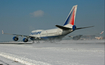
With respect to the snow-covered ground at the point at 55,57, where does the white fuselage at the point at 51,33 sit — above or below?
above

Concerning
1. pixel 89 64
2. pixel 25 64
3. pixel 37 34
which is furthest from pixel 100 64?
pixel 37 34

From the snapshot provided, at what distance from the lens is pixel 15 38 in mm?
40062

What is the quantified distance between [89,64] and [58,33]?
25122 millimetres

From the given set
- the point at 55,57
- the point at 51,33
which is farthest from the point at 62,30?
the point at 55,57

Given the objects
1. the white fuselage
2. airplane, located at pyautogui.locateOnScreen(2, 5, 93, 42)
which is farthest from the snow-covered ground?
the white fuselage

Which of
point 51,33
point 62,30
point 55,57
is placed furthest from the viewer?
point 51,33

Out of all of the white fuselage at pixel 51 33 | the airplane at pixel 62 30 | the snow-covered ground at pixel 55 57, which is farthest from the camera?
the white fuselage at pixel 51 33

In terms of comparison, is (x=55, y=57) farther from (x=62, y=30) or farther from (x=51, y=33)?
(x=51, y=33)

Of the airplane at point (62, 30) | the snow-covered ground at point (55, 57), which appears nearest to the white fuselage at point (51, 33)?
the airplane at point (62, 30)

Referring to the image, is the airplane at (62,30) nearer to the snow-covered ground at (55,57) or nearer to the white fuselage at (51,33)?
the white fuselage at (51,33)

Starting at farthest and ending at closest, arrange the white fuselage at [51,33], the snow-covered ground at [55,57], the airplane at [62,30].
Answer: the white fuselage at [51,33] < the airplane at [62,30] < the snow-covered ground at [55,57]

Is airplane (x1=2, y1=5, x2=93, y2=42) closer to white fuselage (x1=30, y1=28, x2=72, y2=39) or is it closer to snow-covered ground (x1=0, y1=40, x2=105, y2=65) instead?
white fuselage (x1=30, y1=28, x2=72, y2=39)

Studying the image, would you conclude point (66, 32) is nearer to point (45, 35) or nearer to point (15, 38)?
point (45, 35)

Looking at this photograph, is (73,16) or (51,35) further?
(51,35)
